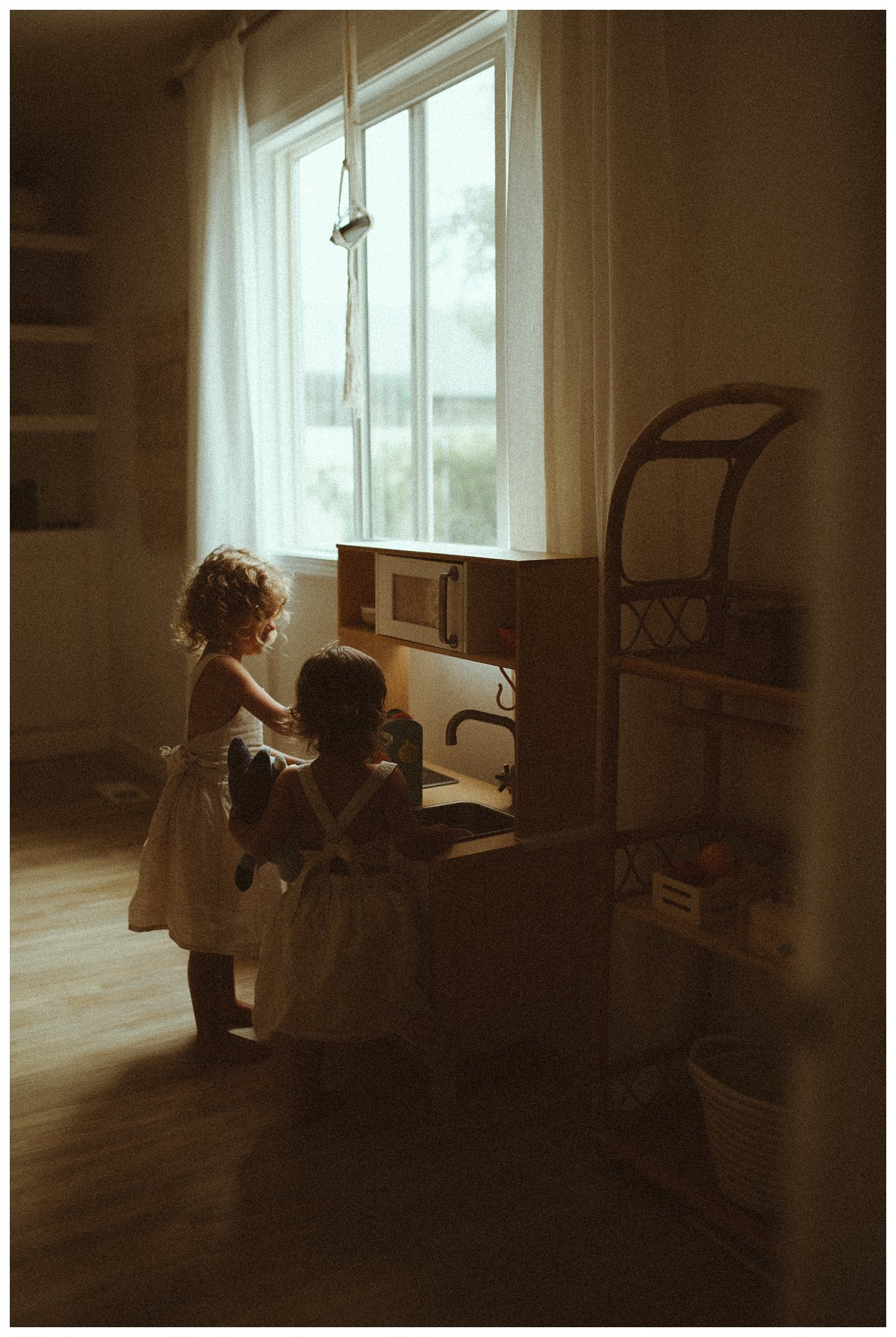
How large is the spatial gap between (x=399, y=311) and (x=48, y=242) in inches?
114

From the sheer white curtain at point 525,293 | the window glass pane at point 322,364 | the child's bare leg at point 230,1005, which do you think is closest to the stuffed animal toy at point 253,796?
the child's bare leg at point 230,1005

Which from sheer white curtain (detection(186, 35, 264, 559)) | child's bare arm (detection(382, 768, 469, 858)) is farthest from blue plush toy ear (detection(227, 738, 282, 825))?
sheer white curtain (detection(186, 35, 264, 559))

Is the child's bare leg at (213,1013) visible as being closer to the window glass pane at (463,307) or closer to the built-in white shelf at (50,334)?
the window glass pane at (463,307)

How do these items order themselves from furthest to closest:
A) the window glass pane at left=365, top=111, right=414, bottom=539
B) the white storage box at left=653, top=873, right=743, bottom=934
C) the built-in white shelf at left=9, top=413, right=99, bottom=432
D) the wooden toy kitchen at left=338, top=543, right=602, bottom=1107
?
the built-in white shelf at left=9, top=413, right=99, bottom=432 < the window glass pane at left=365, top=111, right=414, bottom=539 < the wooden toy kitchen at left=338, top=543, right=602, bottom=1107 < the white storage box at left=653, top=873, right=743, bottom=934

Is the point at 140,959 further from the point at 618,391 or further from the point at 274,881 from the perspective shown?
the point at 618,391

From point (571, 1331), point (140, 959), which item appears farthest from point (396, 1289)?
point (140, 959)

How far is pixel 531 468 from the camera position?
2.46m

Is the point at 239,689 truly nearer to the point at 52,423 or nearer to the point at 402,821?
the point at 402,821

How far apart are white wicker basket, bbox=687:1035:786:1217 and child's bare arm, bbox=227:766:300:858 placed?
0.83m

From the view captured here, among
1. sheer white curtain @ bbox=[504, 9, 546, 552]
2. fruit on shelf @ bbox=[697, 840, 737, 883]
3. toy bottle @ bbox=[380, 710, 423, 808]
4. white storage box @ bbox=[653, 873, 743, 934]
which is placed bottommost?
white storage box @ bbox=[653, 873, 743, 934]

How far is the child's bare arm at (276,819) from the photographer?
212cm

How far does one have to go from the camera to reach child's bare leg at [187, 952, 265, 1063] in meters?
2.46

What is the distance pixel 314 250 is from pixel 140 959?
234cm

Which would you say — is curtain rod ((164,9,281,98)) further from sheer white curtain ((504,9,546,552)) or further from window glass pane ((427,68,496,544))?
sheer white curtain ((504,9,546,552))
